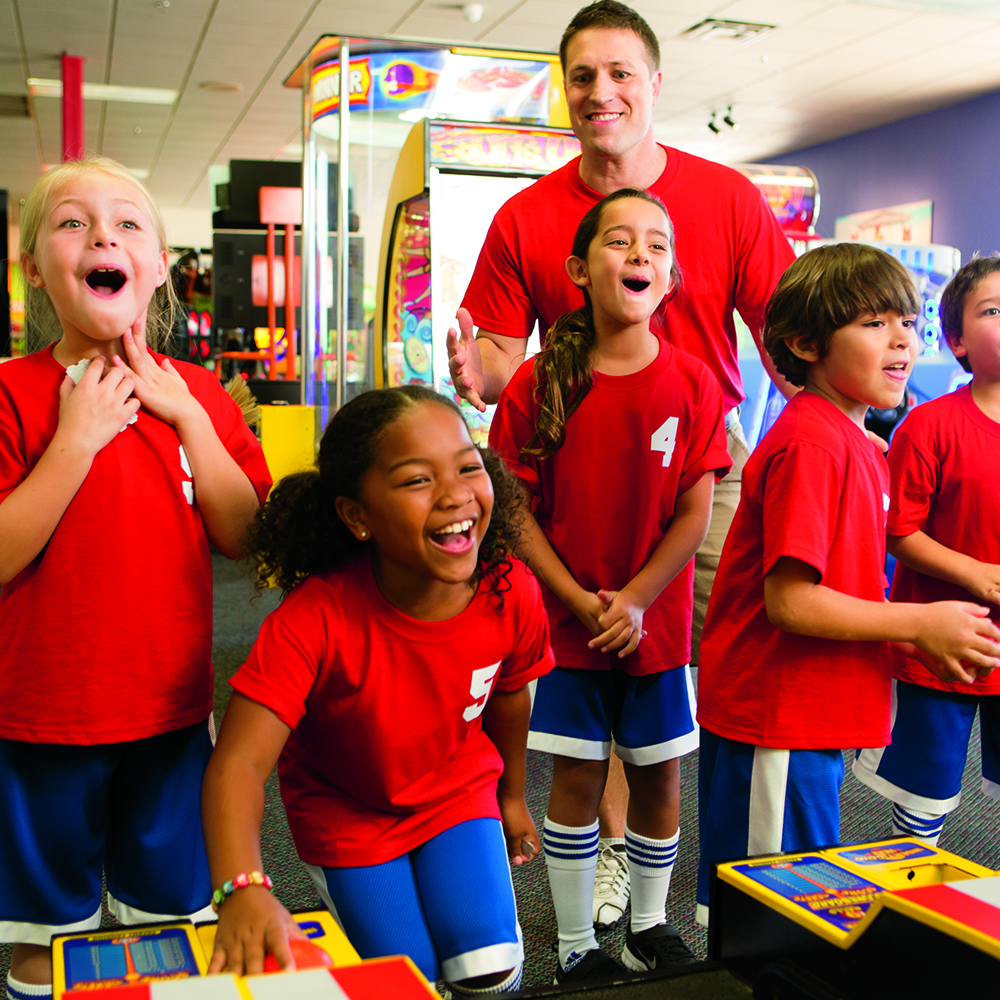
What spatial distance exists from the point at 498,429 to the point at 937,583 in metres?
0.74

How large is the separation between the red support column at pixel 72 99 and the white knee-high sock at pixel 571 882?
688 centimetres

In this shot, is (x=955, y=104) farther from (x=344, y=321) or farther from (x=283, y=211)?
(x=344, y=321)

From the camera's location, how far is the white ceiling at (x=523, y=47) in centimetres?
631

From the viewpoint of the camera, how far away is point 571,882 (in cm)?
154

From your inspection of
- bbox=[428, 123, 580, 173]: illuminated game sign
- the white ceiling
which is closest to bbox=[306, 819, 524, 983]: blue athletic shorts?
bbox=[428, 123, 580, 173]: illuminated game sign

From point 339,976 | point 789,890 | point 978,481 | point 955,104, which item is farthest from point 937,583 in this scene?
point 955,104

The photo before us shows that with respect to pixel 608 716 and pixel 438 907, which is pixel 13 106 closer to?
pixel 608 716

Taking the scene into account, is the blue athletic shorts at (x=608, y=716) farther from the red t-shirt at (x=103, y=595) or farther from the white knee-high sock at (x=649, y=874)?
the red t-shirt at (x=103, y=595)

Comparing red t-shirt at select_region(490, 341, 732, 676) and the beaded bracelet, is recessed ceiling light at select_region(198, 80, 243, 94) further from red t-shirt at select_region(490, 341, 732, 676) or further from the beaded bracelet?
the beaded bracelet

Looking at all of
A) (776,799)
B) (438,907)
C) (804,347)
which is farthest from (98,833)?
(804,347)

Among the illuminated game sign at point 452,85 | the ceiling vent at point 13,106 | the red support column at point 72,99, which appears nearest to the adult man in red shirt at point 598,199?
the illuminated game sign at point 452,85

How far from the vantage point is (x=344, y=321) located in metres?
3.66

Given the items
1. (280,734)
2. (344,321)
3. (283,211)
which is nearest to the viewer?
(280,734)

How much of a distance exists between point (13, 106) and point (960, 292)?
917 centimetres
